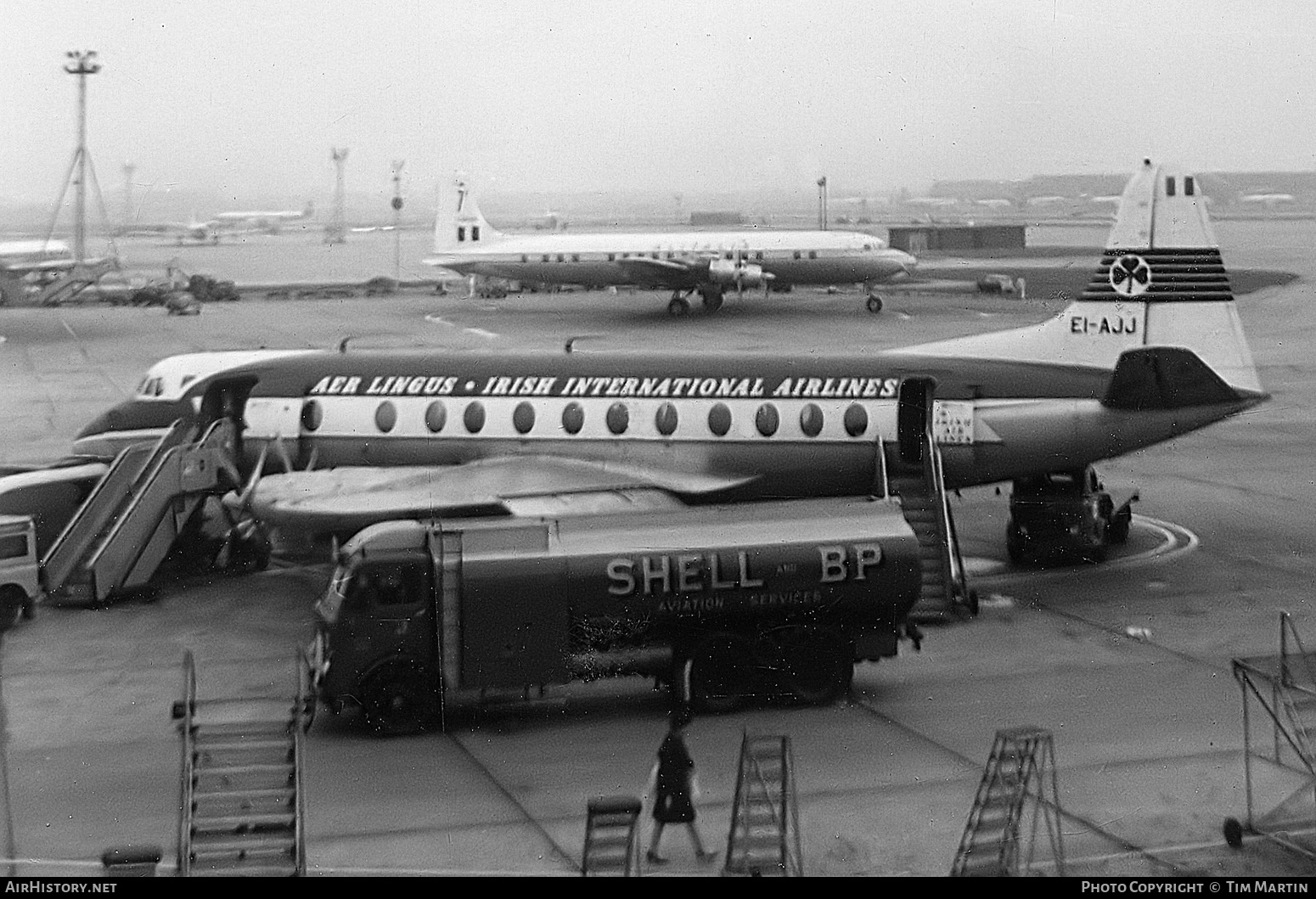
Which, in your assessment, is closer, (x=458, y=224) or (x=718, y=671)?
(x=718, y=671)

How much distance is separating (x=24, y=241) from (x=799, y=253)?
44.3 metres

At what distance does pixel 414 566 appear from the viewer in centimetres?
1909

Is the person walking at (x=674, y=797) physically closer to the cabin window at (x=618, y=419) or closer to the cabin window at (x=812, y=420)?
the cabin window at (x=812, y=420)

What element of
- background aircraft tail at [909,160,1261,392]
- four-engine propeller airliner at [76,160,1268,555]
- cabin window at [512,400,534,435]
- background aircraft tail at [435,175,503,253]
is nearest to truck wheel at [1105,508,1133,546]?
four-engine propeller airliner at [76,160,1268,555]

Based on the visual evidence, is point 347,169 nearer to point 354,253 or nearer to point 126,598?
point 126,598

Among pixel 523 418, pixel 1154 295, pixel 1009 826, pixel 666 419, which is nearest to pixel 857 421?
pixel 666 419

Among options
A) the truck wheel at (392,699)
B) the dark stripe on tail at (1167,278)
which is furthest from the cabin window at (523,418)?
the dark stripe on tail at (1167,278)

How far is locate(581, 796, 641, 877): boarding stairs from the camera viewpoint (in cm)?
→ 1422

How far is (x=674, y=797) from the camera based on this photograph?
603 inches

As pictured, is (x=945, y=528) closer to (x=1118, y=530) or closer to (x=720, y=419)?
(x=720, y=419)

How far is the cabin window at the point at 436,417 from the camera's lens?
28641 mm

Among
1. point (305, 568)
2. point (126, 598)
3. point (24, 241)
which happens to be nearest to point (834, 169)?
point (305, 568)

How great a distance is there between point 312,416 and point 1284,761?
735 inches

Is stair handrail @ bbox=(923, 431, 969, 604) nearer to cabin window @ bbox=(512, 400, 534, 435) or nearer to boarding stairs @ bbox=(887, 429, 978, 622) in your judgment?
boarding stairs @ bbox=(887, 429, 978, 622)
